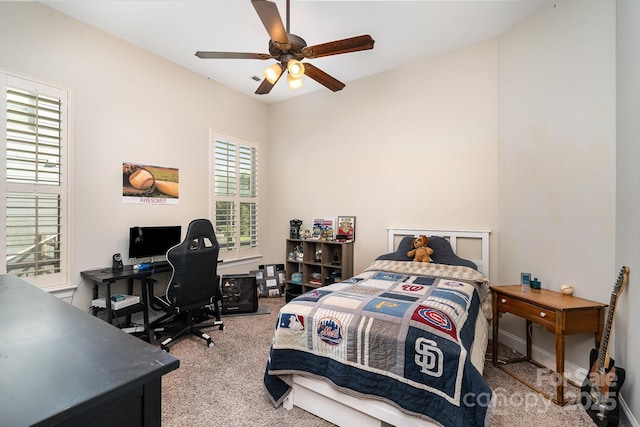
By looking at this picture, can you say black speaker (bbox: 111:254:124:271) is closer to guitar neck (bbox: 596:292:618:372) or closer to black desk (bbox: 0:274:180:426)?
black desk (bbox: 0:274:180:426)

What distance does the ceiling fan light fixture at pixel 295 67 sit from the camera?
85.4 inches

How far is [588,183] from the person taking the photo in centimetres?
224

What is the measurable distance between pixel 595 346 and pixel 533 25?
2819 millimetres

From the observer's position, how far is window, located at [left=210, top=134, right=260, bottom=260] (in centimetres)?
421

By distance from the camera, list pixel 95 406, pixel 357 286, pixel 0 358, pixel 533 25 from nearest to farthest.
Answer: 1. pixel 95 406
2. pixel 0 358
3. pixel 357 286
4. pixel 533 25

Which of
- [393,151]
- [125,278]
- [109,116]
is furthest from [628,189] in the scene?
[109,116]

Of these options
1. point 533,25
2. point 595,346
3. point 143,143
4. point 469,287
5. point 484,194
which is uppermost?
point 533,25

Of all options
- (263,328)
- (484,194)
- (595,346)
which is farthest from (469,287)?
(263,328)

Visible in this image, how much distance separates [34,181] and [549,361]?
4854 mm

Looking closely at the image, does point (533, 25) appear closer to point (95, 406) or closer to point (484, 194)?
point (484, 194)

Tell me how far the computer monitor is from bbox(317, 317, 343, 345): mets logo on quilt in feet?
7.90

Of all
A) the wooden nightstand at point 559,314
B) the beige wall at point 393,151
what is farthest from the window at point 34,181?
the wooden nightstand at point 559,314

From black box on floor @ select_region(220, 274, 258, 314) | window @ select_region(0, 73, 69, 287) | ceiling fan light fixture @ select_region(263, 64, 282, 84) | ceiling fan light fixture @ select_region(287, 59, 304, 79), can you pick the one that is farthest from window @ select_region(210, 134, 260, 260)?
ceiling fan light fixture @ select_region(287, 59, 304, 79)

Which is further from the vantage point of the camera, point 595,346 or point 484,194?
point 484,194
